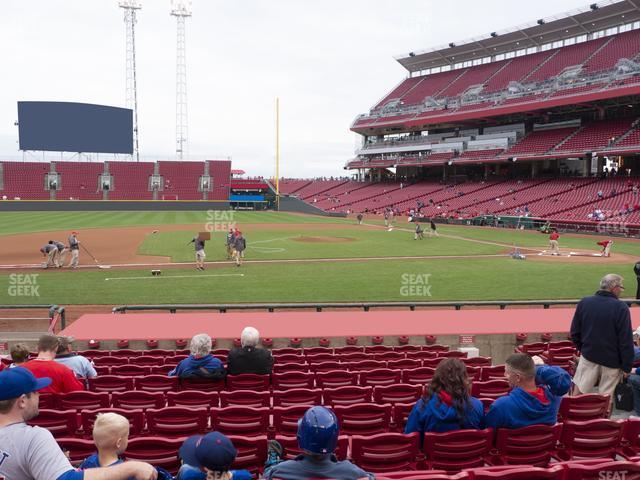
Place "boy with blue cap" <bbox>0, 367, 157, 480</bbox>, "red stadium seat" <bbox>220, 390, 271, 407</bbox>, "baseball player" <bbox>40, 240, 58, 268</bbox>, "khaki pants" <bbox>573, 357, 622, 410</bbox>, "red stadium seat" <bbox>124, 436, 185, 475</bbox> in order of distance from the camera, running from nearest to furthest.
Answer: "boy with blue cap" <bbox>0, 367, 157, 480</bbox> → "red stadium seat" <bbox>124, 436, 185, 475</bbox> → "red stadium seat" <bbox>220, 390, 271, 407</bbox> → "khaki pants" <bbox>573, 357, 622, 410</bbox> → "baseball player" <bbox>40, 240, 58, 268</bbox>

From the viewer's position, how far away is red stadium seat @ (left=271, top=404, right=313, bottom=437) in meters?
4.97

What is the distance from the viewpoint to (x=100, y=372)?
25.2 feet

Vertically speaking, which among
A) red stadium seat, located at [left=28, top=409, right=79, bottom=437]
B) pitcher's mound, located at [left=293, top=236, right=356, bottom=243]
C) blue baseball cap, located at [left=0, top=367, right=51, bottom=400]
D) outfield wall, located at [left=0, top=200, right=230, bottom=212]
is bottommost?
red stadium seat, located at [left=28, top=409, right=79, bottom=437]

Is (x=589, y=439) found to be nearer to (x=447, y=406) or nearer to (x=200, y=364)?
(x=447, y=406)

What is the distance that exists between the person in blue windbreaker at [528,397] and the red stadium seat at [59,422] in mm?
4282

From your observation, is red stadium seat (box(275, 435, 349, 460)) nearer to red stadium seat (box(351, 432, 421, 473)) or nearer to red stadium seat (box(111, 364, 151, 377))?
red stadium seat (box(351, 432, 421, 473))

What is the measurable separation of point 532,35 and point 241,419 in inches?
3094

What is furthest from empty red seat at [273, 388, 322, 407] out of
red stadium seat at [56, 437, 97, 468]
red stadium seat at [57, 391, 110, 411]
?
red stadium seat at [56, 437, 97, 468]

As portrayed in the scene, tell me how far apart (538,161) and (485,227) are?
2210 cm

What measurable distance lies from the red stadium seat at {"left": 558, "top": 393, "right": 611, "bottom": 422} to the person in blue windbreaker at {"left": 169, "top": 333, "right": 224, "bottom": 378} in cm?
438

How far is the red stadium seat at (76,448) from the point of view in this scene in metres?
4.26

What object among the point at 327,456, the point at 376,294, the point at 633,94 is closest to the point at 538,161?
the point at 633,94
